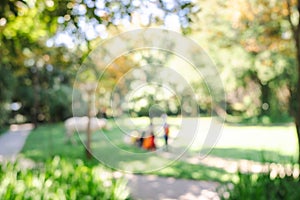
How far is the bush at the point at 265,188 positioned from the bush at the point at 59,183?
4.28 ft

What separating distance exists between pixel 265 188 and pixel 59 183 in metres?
2.16

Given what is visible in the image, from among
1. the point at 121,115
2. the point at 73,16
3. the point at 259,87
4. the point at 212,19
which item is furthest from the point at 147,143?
the point at 259,87

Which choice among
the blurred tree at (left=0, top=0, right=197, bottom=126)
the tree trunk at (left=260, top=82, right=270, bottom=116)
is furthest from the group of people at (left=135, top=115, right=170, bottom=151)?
the tree trunk at (left=260, top=82, right=270, bottom=116)

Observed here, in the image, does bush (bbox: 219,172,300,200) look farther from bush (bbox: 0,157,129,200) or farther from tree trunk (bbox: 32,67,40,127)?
tree trunk (bbox: 32,67,40,127)

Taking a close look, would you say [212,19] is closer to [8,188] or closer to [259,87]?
[259,87]

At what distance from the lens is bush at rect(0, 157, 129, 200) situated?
3377 millimetres

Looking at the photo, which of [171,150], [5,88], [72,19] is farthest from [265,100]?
[72,19]

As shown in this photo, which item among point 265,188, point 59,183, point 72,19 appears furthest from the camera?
point 59,183

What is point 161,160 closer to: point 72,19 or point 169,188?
point 169,188

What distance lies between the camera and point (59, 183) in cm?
390

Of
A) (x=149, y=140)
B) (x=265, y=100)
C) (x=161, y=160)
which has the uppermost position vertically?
(x=265, y=100)

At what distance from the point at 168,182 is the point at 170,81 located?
6.18 ft

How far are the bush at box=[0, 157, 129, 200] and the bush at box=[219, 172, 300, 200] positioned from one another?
4.28 ft

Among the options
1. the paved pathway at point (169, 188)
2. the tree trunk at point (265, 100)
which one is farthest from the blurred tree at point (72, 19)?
the tree trunk at point (265, 100)
